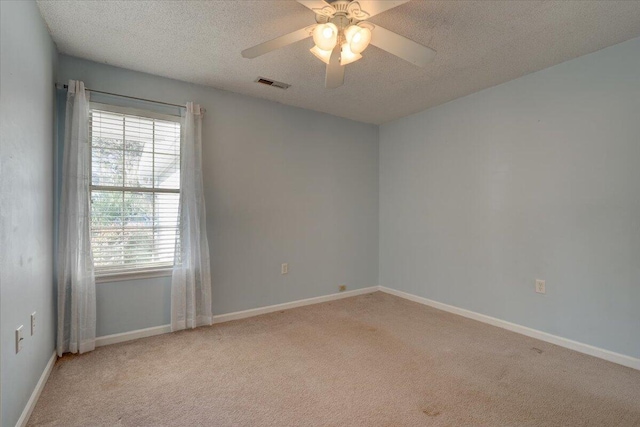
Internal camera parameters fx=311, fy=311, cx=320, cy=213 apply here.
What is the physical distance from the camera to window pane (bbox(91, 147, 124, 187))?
260 cm

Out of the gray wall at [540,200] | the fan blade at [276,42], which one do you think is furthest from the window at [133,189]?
the gray wall at [540,200]

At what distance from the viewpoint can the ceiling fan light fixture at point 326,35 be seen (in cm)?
175

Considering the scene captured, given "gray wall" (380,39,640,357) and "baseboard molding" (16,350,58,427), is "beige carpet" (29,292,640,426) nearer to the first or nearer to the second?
"baseboard molding" (16,350,58,427)

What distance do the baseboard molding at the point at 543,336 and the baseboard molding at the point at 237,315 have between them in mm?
880

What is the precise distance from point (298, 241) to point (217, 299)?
44.4 inches

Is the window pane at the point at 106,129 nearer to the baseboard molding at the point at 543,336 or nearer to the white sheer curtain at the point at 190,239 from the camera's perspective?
the white sheer curtain at the point at 190,239

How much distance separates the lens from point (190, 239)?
114 inches

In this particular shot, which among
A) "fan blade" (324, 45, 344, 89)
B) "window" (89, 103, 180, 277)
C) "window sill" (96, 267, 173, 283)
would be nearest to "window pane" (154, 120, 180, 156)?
"window" (89, 103, 180, 277)

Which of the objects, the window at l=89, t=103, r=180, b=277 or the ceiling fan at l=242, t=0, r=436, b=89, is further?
the window at l=89, t=103, r=180, b=277

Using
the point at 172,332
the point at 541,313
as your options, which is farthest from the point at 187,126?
the point at 541,313

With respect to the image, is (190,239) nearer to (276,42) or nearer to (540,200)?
(276,42)

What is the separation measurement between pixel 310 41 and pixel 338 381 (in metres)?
2.44

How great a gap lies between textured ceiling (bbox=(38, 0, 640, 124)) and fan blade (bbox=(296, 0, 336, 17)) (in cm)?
32

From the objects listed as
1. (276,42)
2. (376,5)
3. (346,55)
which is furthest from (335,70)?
(376,5)
